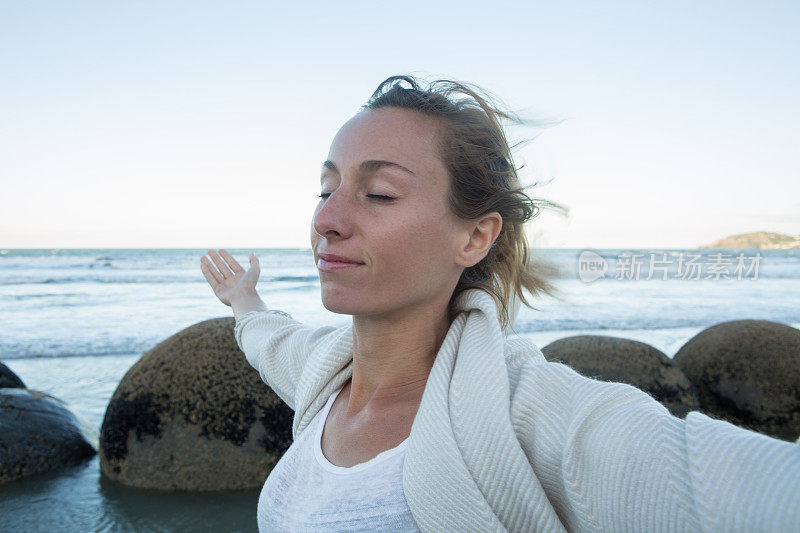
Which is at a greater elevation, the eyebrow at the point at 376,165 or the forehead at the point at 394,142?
the forehead at the point at 394,142

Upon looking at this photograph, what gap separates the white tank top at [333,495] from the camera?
1576 millimetres

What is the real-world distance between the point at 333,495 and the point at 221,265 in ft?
6.81

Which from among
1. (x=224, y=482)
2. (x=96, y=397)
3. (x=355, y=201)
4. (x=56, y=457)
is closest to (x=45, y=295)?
(x=96, y=397)

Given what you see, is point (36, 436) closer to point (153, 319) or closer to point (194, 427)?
point (194, 427)

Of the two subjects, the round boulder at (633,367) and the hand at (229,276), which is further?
the round boulder at (633,367)

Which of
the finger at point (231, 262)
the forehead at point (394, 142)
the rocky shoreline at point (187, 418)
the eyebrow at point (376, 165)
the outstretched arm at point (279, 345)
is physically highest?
the forehead at point (394, 142)

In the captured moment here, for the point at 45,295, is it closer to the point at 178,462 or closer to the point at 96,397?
the point at 96,397

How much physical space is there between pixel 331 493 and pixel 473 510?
0.53 m

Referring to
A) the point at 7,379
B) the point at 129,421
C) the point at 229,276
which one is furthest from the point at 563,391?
the point at 7,379

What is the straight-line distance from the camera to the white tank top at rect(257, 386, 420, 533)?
1576 millimetres

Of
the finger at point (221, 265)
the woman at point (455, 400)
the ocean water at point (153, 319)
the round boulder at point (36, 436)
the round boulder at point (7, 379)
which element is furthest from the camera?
the round boulder at point (7, 379)

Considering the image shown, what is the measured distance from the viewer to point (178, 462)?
432 centimetres

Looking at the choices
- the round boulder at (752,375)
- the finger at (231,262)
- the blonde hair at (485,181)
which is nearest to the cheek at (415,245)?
the blonde hair at (485,181)

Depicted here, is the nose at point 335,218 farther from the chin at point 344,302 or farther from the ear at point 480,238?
the ear at point 480,238
